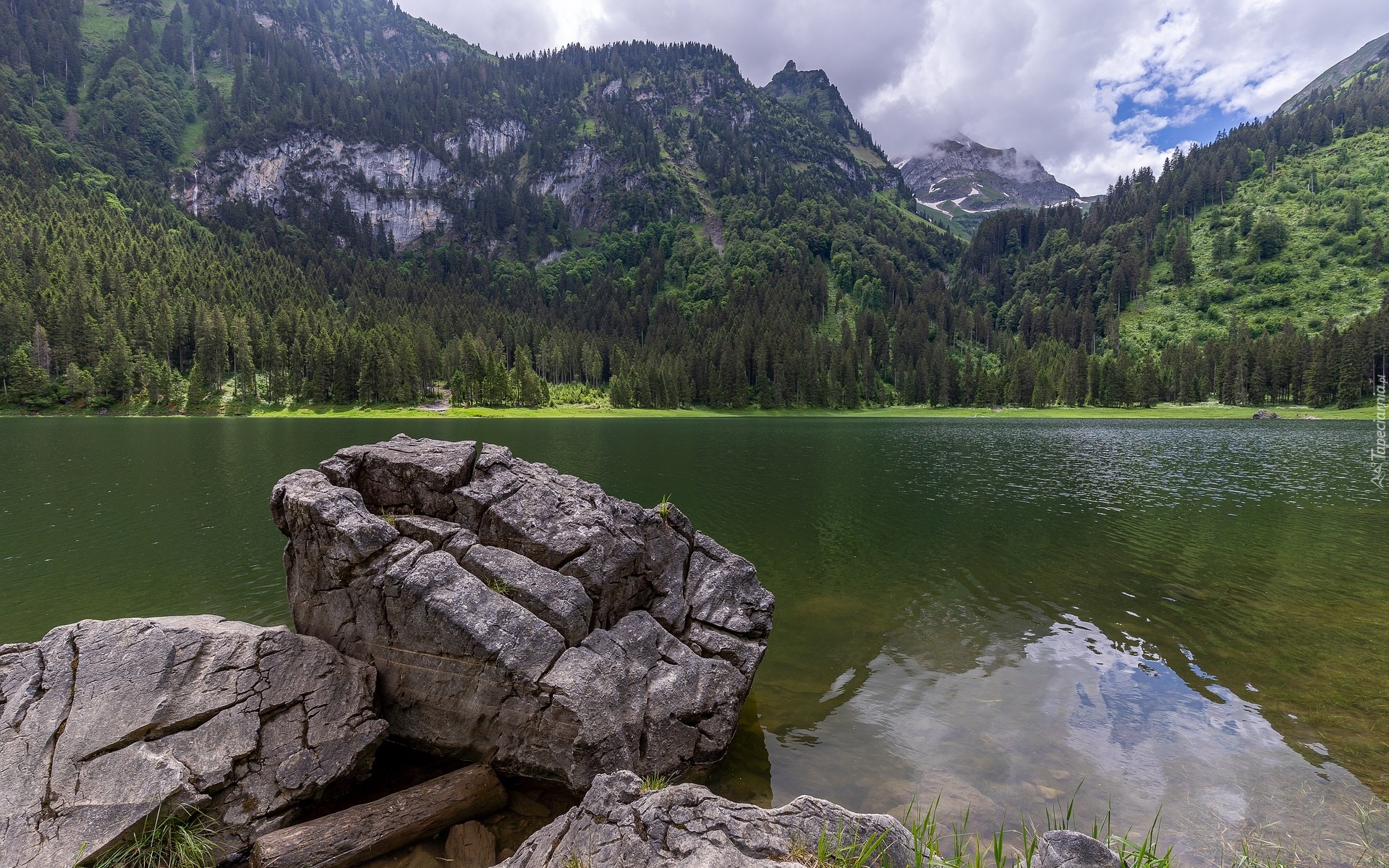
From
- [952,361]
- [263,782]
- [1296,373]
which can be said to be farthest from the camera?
[952,361]

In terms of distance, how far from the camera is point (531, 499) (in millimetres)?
14016

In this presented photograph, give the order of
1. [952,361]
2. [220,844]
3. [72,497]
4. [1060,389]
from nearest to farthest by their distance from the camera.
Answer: [220,844] → [72,497] → [1060,389] → [952,361]

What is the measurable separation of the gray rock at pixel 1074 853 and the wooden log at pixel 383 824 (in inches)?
341

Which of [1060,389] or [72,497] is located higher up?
[1060,389]

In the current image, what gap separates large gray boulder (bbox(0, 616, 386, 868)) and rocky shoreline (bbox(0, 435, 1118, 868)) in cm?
3

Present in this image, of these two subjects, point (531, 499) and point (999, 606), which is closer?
point (531, 499)

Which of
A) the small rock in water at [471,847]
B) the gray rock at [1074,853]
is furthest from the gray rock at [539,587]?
the gray rock at [1074,853]

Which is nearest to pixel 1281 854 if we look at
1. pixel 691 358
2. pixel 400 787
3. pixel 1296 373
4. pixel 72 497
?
pixel 400 787

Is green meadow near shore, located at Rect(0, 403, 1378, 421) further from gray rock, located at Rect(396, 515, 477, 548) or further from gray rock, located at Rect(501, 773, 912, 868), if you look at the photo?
gray rock, located at Rect(501, 773, 912, 868)

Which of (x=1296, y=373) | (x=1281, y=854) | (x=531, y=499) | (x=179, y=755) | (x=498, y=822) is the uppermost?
(x=1296, y=373)

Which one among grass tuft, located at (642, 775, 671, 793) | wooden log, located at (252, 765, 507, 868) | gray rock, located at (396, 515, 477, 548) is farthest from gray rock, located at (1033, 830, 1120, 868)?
gray rock, located at (396, 515, 477, 548)

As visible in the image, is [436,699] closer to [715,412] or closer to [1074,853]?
[1074,853]

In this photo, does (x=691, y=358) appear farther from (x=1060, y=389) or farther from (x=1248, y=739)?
(x=1248, y=739)

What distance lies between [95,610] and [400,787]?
16024mm
